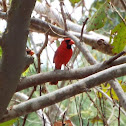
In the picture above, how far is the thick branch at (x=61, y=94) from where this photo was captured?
0.94m

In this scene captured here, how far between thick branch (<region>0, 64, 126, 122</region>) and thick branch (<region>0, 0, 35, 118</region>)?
0.39 ft

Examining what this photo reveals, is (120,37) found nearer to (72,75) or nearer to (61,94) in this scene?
(72,75)

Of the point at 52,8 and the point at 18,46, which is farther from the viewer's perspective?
the point at 52,8

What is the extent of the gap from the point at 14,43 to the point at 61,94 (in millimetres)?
302

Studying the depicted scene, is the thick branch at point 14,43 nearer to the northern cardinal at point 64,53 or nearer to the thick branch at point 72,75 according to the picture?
the thick branch at point 72,75

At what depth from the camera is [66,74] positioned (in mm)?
1115

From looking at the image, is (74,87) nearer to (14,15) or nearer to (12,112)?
(12,112)

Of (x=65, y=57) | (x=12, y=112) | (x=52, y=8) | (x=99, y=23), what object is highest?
(x=52, y=8)

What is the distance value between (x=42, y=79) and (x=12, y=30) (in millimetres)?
405

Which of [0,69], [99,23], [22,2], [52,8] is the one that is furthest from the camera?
[52,8]

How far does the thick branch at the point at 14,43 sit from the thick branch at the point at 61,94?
0.39 feet

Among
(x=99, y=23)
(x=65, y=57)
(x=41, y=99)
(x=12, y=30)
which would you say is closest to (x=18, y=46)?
(x=12, y=30)

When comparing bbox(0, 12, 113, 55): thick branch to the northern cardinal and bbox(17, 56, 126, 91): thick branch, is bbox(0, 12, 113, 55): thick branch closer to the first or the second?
the northern cardinal

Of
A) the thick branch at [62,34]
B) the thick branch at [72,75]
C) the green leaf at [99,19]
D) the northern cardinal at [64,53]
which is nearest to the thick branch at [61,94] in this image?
the thick branch at [72,75]
